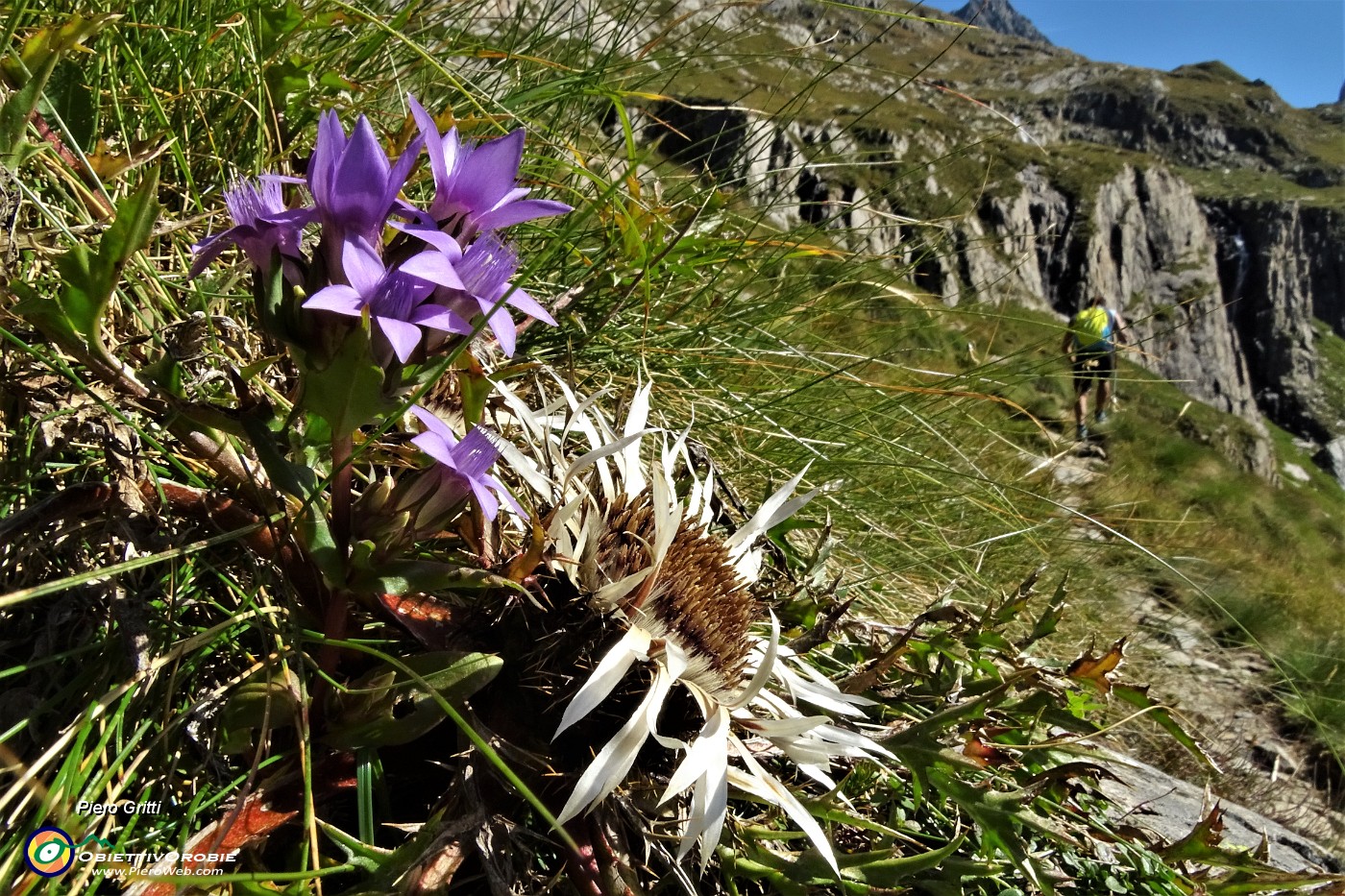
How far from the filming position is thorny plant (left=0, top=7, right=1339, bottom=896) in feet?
2.75

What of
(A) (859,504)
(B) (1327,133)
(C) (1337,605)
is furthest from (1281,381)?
(A) (859,504)

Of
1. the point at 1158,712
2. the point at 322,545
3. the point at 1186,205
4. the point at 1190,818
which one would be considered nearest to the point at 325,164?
the point at 322,545

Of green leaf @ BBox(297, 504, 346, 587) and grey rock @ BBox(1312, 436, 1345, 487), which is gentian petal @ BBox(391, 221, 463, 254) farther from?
grey rock @ BBox(1312, 436, 1345, 487)

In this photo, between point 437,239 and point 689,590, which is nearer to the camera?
point 437,239

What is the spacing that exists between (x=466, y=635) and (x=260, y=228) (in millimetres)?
572

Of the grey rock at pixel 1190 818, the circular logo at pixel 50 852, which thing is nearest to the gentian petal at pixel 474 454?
the circular logo at pixel 50 852

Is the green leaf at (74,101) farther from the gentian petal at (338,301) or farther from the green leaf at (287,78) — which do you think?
the gentian petal at (338,301)

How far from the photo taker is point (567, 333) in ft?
6.55

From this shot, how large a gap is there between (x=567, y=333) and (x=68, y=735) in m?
1.32

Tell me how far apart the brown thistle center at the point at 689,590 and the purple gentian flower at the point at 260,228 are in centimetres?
53

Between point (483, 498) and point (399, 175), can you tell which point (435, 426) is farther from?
point (399, 175)

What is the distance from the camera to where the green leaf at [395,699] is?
0.99m

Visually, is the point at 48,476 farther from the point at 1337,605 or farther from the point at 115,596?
the point at 1337,605

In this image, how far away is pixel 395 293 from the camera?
2.64 feet
